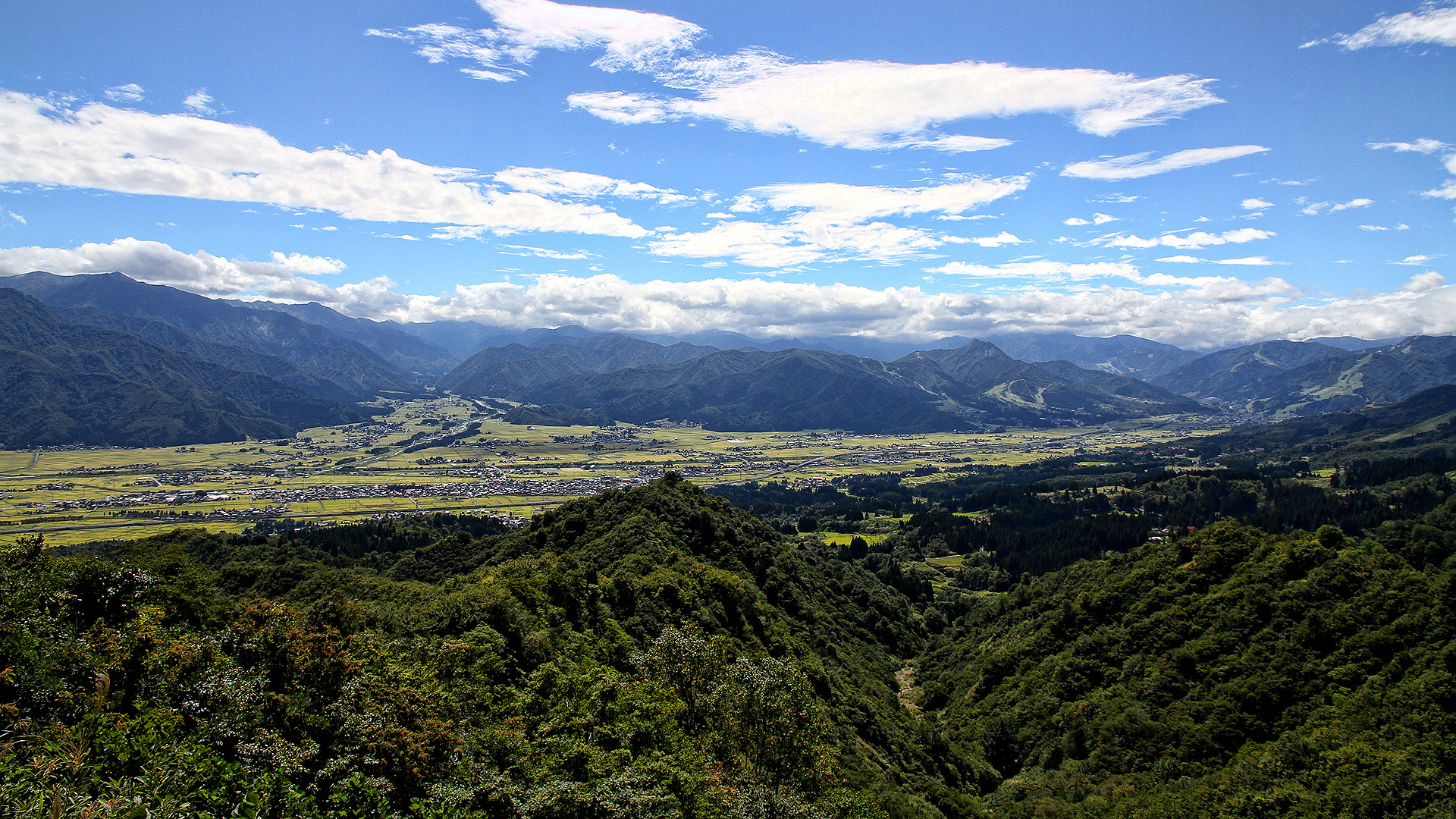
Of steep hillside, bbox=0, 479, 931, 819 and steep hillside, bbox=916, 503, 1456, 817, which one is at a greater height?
steep hillside, bbox=0, 479, 931, 819

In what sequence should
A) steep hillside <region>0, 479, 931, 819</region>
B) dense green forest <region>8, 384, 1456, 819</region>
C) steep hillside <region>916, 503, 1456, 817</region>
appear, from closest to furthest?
steep hillside <region>0, 479, 931, 819</region> < dense green forest <region>8, 384, 1456, 819</region> < steep hillside <region>916, 503, 1456, 817</region>

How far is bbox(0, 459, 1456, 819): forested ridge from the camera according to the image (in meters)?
20.2

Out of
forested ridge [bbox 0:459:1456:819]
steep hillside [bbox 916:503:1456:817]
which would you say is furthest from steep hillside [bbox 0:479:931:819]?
steep hillside [bbox 916:503:1456:817]

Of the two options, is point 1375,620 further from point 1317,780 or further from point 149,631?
point 149,631

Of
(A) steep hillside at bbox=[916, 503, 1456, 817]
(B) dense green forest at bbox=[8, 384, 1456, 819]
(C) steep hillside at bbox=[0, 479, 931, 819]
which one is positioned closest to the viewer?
(C) steep hillside at bbox=[0, 479, 931, 819]

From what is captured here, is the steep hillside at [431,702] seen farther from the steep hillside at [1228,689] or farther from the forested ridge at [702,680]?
the steep hillside at [1228,689]

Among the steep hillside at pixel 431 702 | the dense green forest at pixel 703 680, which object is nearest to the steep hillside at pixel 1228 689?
the dense green forest at pixel 703 680

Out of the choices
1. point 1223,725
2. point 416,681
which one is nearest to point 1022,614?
point 1223,725

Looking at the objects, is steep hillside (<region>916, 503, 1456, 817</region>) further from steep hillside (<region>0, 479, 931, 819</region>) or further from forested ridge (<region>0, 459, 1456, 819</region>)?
steep hillside (<region>0, 479, 931, 819</region>)

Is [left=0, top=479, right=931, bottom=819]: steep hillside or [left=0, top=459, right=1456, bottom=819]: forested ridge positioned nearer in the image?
[left=0, top=479, right=931, bottom=819]: steep hillside

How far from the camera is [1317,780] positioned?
124ft

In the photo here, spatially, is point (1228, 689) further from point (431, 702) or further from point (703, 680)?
point (431, 702)

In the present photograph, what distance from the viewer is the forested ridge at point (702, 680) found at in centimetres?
2017

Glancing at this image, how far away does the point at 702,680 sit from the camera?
37.3 m
